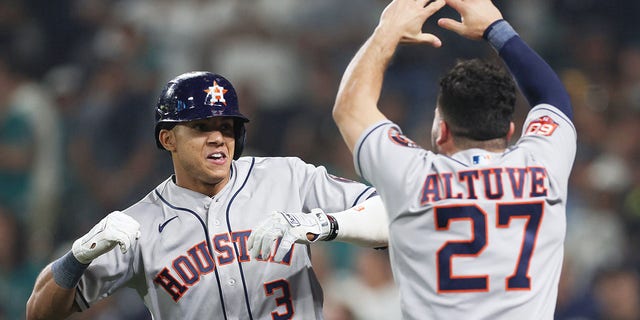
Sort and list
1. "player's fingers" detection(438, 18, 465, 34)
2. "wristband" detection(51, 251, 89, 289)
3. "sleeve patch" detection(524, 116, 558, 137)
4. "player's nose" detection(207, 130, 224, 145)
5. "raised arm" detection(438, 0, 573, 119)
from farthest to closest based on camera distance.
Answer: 1. "player's nose" detection(207, 130, 224, 145)
2. "wristband" detection(51, 251, 89, 289)
3. "player's fingers" detection(438, 18, 465, 34)
4. "raised arm" detection(438, 0, 573, 119)
5. "sleeve patch" detection(524, 116, 558, 137)

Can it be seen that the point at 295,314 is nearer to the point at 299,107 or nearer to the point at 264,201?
the point at 264,201

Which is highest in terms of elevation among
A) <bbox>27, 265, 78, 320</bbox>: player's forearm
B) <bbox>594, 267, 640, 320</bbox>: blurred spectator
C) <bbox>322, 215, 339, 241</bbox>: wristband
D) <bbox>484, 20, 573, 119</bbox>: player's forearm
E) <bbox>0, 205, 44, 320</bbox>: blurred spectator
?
<bbox>484, 20, 573, 119</bbox>: player's forearm

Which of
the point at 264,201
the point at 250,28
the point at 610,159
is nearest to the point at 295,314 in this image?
the point at 264,201

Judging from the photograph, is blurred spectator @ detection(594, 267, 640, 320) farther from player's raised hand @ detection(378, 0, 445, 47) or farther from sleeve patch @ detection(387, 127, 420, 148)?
sleeve patch @ detection(387, 127, 420, 148)

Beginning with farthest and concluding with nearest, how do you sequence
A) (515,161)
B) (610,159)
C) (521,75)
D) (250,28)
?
1. (250,28)
2. (610,159)
3. (521,75)
4. (515,161)

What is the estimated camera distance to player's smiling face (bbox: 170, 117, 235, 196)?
9.96ft

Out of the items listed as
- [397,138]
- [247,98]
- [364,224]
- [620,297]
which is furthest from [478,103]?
[247,98]

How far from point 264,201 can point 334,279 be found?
8.65 feet

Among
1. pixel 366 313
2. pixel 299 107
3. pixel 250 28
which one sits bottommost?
pixel 366 313

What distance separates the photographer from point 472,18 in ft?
8.66

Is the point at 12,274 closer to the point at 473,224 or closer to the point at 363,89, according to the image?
the point at 363,89

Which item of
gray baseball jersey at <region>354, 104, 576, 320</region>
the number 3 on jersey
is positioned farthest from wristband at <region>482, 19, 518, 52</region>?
the number 3 on jersey

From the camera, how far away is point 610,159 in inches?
238

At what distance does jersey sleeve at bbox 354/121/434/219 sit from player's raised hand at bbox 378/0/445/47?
312 millimetres
